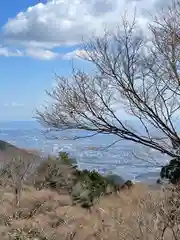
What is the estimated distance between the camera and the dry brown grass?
260 inches

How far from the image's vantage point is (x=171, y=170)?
13.7 m

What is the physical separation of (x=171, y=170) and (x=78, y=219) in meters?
5.84

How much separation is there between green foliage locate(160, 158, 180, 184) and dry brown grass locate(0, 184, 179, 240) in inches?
142

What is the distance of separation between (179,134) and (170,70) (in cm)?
195

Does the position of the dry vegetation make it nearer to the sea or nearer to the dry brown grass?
the dry brown grass

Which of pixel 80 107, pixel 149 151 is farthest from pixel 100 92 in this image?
pixel 149 151

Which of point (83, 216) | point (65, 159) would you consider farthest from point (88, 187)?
point (83, 216)

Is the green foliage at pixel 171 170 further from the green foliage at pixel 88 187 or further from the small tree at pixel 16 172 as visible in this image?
the small tree at pixel 16 172

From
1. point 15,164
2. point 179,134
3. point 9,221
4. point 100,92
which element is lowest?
point 9,221

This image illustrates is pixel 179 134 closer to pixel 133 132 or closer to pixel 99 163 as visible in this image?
pixel 133 132

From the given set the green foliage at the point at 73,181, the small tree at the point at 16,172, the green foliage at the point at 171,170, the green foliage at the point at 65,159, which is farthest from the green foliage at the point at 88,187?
the green foliage at the point at 171,170

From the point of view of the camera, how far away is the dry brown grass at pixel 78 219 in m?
6.60

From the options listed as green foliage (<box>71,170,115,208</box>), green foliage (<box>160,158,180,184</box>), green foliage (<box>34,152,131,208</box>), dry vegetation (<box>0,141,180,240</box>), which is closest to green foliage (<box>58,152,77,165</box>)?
green foliage (<box>34,152,131,208</box>)

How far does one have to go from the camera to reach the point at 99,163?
1659 cm
